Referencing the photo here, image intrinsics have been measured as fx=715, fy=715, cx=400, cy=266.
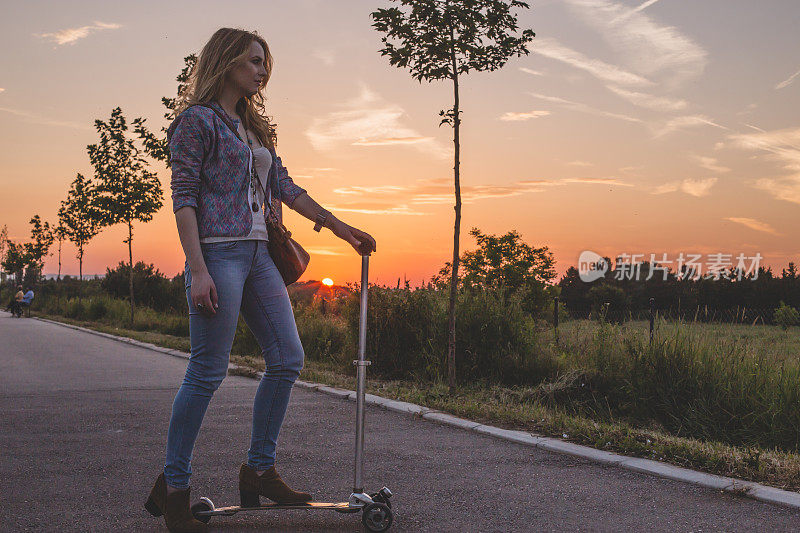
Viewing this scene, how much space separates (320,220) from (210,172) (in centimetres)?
62

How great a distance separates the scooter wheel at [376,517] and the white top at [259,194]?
131cm

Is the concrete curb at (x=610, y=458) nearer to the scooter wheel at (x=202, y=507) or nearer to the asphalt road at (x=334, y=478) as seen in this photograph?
the asphalt road at (x=334, y=478)

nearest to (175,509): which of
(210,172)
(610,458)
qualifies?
(210,172)

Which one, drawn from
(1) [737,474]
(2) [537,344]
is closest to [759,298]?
(2) [537,344]

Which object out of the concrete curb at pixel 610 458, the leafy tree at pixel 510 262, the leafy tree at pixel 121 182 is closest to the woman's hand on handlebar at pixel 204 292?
the concrete curb at pixel 610 458

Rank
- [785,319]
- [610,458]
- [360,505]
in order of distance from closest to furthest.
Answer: [360,505]
[610,458]
[785,319]

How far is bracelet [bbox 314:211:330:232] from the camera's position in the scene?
354cm

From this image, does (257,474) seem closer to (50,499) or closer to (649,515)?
(50,499)

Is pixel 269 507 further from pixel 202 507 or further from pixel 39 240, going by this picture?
pixel 39 240

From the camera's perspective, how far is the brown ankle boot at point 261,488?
3289 millimetres

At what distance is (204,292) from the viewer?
9.84ft

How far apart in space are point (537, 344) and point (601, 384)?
1719 mm

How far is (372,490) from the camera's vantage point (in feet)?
13.2

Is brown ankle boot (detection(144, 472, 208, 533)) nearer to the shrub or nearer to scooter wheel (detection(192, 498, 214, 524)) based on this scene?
scooter wheel (detection(192, 498, 214, 524))
